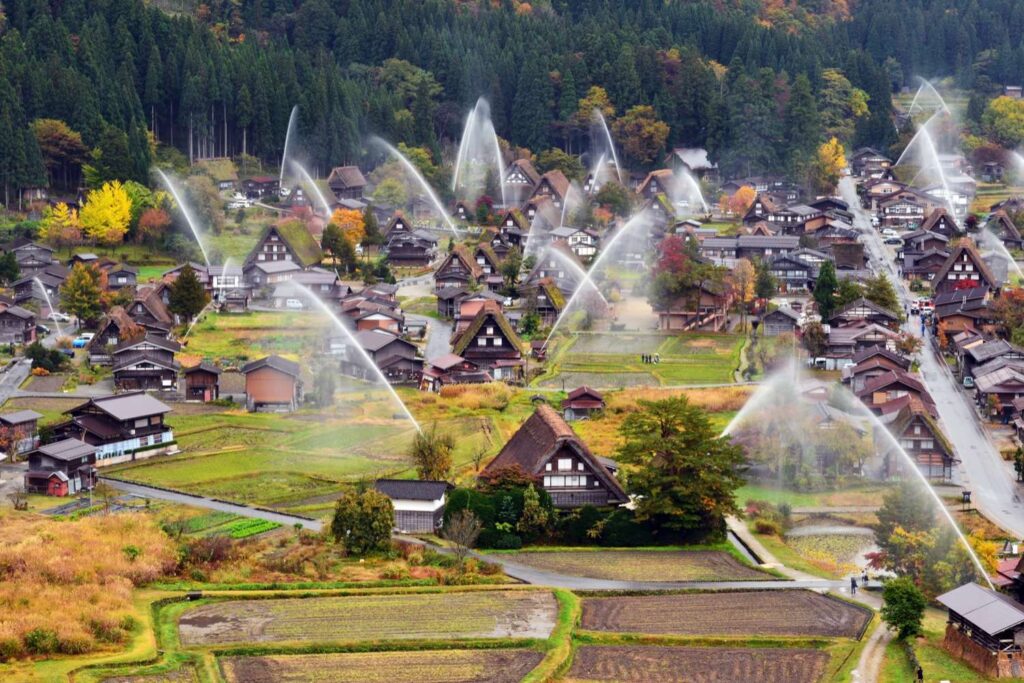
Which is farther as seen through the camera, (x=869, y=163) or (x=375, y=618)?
(x=869, y=163)

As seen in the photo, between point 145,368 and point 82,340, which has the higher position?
point 82,340

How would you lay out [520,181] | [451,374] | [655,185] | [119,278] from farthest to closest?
[655,185]
[520,181]
[119,278]
[451,374]

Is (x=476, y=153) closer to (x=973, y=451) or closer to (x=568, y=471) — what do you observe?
(x=973, y=451)

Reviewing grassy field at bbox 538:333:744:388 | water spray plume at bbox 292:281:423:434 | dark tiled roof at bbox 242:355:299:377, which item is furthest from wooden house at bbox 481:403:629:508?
grassy field at bbox 538:333:744:388

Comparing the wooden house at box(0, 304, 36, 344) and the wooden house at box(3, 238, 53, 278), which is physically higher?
the wooden house at box(3, 238, 53, 278)

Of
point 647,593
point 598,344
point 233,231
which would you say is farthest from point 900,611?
point 233,231

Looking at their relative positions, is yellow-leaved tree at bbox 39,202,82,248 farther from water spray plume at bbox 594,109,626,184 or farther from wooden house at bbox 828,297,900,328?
water spray plume at bbox 594,109,626,184

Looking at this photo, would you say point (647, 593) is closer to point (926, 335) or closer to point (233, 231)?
point (926, 335)

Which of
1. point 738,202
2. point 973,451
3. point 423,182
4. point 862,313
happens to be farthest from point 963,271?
point 423,182
